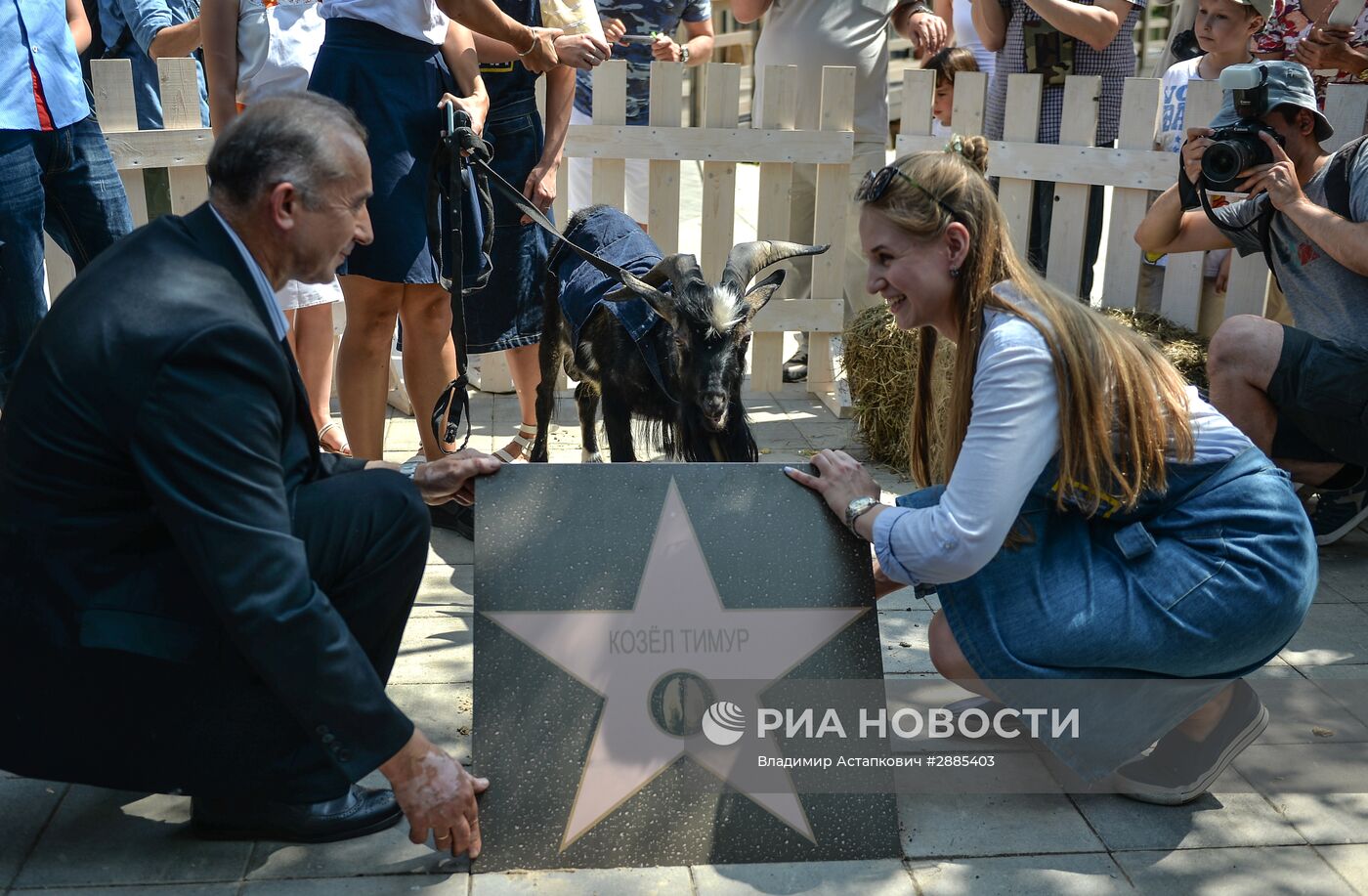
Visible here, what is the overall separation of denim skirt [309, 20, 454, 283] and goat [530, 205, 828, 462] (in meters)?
0.68

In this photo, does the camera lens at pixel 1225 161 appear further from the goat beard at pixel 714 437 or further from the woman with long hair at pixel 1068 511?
the goat beard at pixel 714 437

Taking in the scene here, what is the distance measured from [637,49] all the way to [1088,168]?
7.97 feet

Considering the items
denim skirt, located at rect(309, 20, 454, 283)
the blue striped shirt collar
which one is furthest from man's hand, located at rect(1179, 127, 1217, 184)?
the blue striped shirt collar

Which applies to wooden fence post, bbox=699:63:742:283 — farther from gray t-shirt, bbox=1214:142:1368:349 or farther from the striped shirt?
gray t-shirt, bbox=1214:142:1368:349

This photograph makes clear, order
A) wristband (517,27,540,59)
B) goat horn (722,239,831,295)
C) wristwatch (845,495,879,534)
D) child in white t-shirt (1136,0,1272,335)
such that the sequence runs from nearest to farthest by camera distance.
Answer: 1. wristwatch (845,495,879,534)
2. goat horn (722,239,831,295)
3. wristband (517,27,540,59)
4. child in white t-shirt (1136,0,1272,335)

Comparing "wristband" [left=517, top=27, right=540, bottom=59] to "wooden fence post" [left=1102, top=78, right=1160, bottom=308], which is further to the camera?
"wooden fence post" [left=1102, top=78, right=1160, bottom=308]

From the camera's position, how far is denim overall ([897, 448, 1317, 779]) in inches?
112

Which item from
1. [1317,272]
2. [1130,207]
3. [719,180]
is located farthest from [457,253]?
[1130,207]

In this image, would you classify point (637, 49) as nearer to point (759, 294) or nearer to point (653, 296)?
point (759, 294)

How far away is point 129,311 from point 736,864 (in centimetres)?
167

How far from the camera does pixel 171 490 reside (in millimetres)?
2322

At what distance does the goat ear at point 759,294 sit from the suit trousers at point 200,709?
78.8 inches

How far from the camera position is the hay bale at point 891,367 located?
5414mm

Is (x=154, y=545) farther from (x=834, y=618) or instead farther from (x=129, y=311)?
(x=834, y=618)
